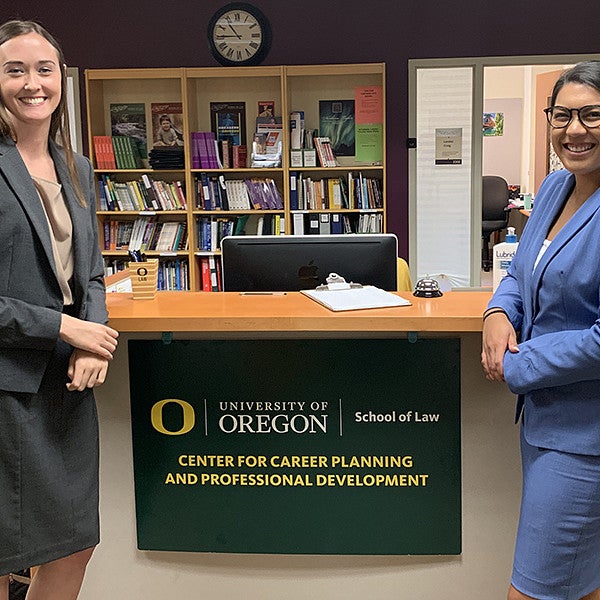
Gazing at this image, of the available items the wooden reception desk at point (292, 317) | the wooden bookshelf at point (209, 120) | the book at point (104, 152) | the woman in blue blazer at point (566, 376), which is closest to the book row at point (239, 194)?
the wooden bookshelf at point (209, 120)

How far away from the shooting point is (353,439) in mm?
2234

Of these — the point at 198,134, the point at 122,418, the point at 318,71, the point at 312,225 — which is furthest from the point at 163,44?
the point at 122,418

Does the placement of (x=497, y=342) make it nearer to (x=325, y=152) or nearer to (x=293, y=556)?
(x=293, y=556)

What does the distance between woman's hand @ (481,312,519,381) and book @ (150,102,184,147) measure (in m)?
4.99

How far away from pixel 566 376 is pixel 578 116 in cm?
54

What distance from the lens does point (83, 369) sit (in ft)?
6.00

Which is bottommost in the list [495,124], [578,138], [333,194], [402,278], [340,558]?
[340,558]

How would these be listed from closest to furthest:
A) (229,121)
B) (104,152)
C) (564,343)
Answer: (564,343), (104,152), (229,121)

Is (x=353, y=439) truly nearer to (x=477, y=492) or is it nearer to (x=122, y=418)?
(x=477, y=492)

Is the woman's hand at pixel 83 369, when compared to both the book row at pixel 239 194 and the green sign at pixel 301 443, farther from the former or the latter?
the book row at pixel 239 194

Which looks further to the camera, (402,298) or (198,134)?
(198,134)

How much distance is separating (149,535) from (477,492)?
979 mm

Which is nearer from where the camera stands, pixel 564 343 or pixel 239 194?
pixel 564 343

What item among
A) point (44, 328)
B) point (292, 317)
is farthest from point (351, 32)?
point (44, 328)
